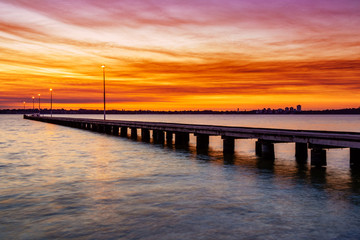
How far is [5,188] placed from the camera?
15750mm

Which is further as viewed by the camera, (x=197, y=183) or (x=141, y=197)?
(x=197, y=183)

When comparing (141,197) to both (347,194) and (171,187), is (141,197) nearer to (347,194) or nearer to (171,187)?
(171,187)

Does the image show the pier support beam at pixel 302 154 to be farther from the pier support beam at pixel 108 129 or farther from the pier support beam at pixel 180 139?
the pier support beam at pixel 108 129

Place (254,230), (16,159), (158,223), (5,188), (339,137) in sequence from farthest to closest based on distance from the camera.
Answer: (16,159) < (339,137) < (5,188) < (158,223) < (254,230)

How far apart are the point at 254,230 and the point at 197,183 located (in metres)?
7.00

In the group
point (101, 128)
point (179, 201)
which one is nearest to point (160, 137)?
point (101, 128)

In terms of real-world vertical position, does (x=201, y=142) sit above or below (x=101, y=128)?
above

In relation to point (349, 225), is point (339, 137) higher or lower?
higher

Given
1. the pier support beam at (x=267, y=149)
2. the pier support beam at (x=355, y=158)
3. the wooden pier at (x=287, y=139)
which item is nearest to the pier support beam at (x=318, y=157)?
the wooden pier at (x=287, y=139)

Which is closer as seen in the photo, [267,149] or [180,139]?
[267,149]

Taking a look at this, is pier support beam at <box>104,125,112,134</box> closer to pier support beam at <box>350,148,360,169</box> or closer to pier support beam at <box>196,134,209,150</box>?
pier support beam at <box>196,134,209,150</box>

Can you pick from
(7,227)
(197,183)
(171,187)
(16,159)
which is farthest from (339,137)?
(16,159)

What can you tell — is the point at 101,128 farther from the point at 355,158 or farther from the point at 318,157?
the point at 355,158

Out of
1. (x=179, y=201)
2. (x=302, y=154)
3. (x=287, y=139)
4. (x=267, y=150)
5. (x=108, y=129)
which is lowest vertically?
(x=108, y=129)
